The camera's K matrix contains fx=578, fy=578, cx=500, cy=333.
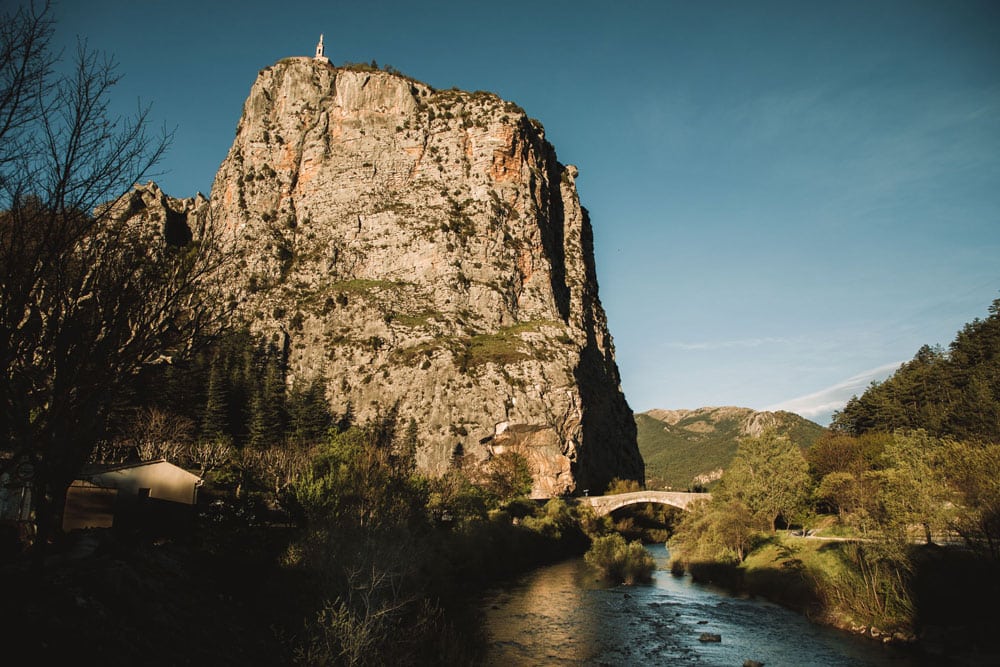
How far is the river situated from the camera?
80.9 feet

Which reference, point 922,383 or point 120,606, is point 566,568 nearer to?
point 120,606

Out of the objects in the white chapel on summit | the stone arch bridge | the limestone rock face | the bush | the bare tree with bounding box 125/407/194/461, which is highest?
the white chapel on summit

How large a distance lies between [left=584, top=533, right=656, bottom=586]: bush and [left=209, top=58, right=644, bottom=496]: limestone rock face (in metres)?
36.4

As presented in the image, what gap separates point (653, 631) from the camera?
1168 inches

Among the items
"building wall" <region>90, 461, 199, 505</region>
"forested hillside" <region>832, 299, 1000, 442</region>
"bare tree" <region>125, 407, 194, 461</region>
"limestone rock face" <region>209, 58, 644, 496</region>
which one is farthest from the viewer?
"limestone rock face" <region>209, 58, 644, 496</region>

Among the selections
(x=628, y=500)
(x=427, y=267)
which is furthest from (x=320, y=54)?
(x=628, y=500)

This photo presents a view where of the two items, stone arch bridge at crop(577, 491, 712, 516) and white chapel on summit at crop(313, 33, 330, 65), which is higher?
white chapel on summit at crop(313, 33, 330, 65)

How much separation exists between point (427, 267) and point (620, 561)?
7059cm

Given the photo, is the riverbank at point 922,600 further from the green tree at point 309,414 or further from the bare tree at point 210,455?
the green tree at point 309,414

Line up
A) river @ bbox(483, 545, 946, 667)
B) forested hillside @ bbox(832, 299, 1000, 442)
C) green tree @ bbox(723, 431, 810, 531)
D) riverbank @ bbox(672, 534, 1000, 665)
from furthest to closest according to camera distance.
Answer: forested hillside @ bbox(832, 299, 1000, 442) < green tree @ bbox(723, 431, 810, 531) < river @ bbox(483, 545, 946, 667) < riverbank @ bbox(672, 534, 1000, 665)

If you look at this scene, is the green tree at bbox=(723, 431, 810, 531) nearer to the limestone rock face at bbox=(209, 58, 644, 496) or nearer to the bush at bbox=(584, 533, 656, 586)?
the bush at bbox=(584, 533, 656, 586)

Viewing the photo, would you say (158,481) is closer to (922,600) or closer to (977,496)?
(922,600)

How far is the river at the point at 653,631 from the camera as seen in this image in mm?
24656

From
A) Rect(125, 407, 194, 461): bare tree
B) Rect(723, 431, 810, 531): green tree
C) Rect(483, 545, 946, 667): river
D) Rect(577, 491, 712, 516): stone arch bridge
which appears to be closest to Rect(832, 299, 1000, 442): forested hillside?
Rect(723, 431, 810, 531): green tree
